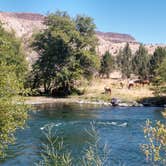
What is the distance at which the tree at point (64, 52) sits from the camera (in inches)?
3073

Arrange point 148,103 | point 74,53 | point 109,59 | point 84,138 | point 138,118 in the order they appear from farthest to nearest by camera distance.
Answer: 1. point 109,59
2. point 74,53
3. point 148,103
4. point 138,118
5. point 84,138

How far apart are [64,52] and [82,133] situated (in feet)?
138

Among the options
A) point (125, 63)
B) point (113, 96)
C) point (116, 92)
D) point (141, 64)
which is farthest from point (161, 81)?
point (125, 63)

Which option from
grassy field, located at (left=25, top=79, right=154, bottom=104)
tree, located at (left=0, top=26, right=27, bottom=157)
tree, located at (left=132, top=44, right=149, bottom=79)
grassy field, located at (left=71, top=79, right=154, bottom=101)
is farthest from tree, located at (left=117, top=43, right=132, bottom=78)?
tree, located at (left=0, top=26, right=27, bottom=157)

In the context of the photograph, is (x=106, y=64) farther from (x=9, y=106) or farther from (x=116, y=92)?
(x=9, y=106)

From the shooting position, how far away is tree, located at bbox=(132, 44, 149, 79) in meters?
101

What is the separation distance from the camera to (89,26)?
80750 millimetres

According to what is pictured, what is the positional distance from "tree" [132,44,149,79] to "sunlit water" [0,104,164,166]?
44.5m

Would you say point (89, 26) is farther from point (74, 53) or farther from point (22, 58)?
point (22, 58)

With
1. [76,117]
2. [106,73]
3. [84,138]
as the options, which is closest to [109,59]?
[106,73]

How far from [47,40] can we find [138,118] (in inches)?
1426

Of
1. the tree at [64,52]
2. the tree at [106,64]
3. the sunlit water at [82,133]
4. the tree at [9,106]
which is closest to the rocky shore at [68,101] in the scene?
the tree at [64,52]

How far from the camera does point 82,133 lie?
127ft

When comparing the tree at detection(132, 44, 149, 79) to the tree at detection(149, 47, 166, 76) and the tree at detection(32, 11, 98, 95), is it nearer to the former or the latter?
the tree at detection(149, 47, 166, 76)
